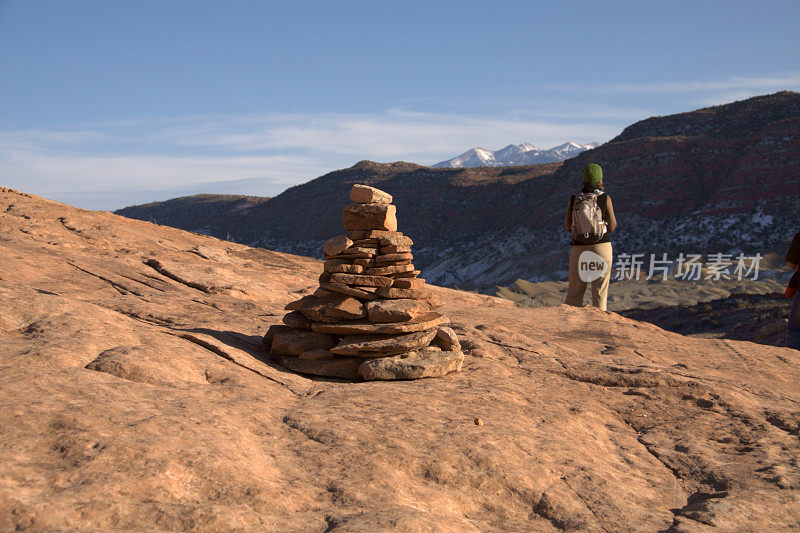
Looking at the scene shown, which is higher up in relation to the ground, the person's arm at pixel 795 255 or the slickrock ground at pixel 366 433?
the person's arm at pixel 795 255

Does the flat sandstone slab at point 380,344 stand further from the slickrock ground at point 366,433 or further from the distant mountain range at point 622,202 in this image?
the distant mountain range at point 622,202

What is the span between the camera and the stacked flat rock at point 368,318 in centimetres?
582

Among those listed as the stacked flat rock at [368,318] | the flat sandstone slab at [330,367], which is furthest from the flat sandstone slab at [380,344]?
the flat sandstone slab at [330,367]

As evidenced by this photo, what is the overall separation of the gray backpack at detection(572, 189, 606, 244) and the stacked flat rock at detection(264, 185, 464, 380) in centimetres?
312

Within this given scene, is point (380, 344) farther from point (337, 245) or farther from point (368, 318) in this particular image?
point (337, 245)

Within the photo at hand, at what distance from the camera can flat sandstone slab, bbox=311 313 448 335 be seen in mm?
5824

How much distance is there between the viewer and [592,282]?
898 centimetres

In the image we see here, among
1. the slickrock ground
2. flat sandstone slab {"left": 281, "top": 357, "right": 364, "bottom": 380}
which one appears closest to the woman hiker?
the slickrock ground

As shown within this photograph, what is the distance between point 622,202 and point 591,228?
4063 cm

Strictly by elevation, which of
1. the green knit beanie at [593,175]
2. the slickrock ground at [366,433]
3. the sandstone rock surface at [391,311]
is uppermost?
the green knit beanie at [593,175]

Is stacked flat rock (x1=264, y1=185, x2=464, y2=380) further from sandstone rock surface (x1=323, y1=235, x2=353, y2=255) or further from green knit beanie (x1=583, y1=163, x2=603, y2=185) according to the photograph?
green knit beanie (x1=583, y1=163, x2=603, y2=185)

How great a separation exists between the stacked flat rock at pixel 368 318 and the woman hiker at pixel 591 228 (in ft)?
10.3

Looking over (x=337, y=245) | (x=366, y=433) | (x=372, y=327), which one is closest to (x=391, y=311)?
(x=372, y=327)

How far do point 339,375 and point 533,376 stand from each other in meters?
2.03
